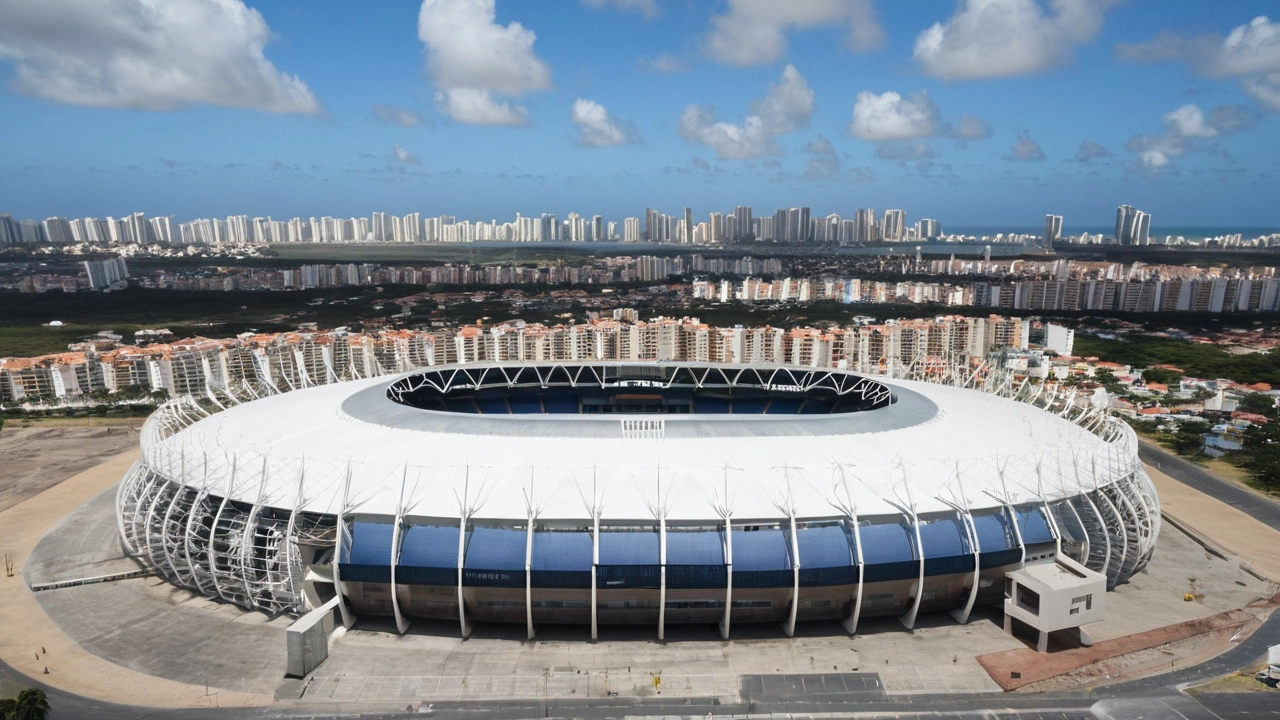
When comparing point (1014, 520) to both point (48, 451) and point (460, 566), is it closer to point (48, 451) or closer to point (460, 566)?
point (460, 566)

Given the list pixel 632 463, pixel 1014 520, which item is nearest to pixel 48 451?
pixel 632 463

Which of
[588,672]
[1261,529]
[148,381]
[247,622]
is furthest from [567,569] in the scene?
[148,381]

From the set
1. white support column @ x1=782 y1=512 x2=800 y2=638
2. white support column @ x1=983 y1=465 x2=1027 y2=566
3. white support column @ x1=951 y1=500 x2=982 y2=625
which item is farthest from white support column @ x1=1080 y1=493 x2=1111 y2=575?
white support column @ x1=782 y1=512 x2=800 y2=638

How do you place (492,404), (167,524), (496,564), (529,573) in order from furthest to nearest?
(492,404), (167,524), (496,564), (529,573)

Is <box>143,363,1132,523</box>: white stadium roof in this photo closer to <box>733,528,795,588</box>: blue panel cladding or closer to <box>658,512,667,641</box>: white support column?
<box>658,512,667,641</box>: white support column

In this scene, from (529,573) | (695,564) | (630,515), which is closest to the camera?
(529,573)

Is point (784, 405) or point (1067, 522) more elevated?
point (1067, 522)

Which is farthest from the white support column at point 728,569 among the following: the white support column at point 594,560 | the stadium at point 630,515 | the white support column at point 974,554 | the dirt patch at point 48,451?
the dirt patch at point 48,451
